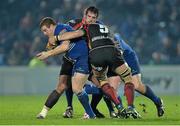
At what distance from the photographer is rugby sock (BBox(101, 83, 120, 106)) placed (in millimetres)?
13702

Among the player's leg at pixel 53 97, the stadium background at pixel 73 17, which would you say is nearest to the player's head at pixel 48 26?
the player's leg at pixel 53 97

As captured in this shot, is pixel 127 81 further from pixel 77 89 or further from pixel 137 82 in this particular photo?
pixel 137 82

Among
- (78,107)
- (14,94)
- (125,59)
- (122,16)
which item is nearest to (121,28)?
(122,16)

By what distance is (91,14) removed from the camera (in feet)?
45.8

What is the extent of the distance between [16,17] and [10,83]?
3780 millimetres

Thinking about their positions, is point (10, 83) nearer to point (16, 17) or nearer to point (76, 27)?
point (16, 17)

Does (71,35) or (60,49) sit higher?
(71,35)

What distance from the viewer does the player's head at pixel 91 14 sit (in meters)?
13.9

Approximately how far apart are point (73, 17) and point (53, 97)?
1432 centimetres

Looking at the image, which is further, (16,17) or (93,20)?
(16,17)

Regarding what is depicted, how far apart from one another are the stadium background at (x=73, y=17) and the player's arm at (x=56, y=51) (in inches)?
499

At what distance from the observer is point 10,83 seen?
26.7 meters

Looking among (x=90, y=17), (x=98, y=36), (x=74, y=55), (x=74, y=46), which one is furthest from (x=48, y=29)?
(x=98, y=36)

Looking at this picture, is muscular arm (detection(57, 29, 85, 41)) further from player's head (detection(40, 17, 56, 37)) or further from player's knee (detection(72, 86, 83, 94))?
player's knee (detection(72, 86, 83, 94))
